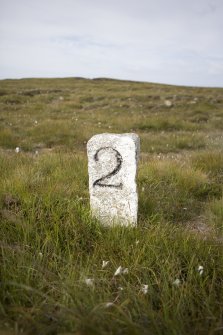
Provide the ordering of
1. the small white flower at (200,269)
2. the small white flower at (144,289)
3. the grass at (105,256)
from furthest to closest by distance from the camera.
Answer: the small white flower at (200,269), the small white flower at (144,289), the grass at (105,256)

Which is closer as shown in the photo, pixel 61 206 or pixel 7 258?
pixel 7 258

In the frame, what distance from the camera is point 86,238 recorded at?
116 inches

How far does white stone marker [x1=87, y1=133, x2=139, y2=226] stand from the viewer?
3.29 meters

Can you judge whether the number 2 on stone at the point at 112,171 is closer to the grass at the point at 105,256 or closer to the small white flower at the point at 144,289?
the grass at the point at 105,256

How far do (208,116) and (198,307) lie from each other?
13.9 m

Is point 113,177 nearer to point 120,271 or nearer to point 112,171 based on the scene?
point 112,171

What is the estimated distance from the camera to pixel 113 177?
11.0 ft

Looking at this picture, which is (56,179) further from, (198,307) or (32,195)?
(198,307)

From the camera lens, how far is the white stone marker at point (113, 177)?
329cm

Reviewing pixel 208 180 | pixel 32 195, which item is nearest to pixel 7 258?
pixel 32 195

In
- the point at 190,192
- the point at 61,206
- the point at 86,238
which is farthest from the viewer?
the point at 190,192

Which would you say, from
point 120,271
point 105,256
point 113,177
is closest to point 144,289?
point 120,271

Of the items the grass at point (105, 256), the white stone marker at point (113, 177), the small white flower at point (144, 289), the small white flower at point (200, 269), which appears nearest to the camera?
the grass at point (105, 256)

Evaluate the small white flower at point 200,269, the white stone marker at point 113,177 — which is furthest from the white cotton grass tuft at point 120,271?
the white stone marker at point 113,177
